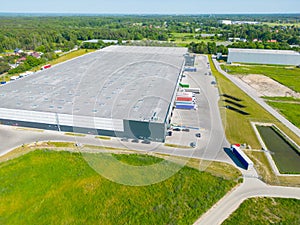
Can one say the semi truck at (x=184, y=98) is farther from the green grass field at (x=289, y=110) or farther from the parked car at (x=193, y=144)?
the green grass field at (x=289, y=110)

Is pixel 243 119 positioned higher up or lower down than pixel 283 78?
higher up

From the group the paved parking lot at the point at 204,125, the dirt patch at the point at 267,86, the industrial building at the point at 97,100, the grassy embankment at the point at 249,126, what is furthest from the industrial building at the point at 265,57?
the industrial building at the point at 97,100

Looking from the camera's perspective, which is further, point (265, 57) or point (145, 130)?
point (265, 57)

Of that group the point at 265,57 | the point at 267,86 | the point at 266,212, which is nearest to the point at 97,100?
the point at 266,212

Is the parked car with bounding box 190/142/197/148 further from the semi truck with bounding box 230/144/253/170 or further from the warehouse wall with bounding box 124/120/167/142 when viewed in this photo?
the semi truck with bounding box 230/144/253/170

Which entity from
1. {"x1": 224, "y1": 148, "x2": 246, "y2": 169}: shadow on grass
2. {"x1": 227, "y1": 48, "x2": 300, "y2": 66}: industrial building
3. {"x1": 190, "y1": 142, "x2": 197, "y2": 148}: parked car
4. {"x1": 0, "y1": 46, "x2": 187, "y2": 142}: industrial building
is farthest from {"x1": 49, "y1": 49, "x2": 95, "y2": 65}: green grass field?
{"x1": 224, "y1": 148, "x2": 246, "y2": 169}: shadow on grass

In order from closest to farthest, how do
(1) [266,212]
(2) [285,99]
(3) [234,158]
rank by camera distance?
(1) [266,212] → (3) [234,158] → (2) [285,99]

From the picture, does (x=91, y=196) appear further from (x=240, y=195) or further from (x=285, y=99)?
(x=285, y=99)

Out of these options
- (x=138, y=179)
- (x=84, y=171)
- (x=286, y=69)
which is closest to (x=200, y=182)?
(x=138, y=179)
